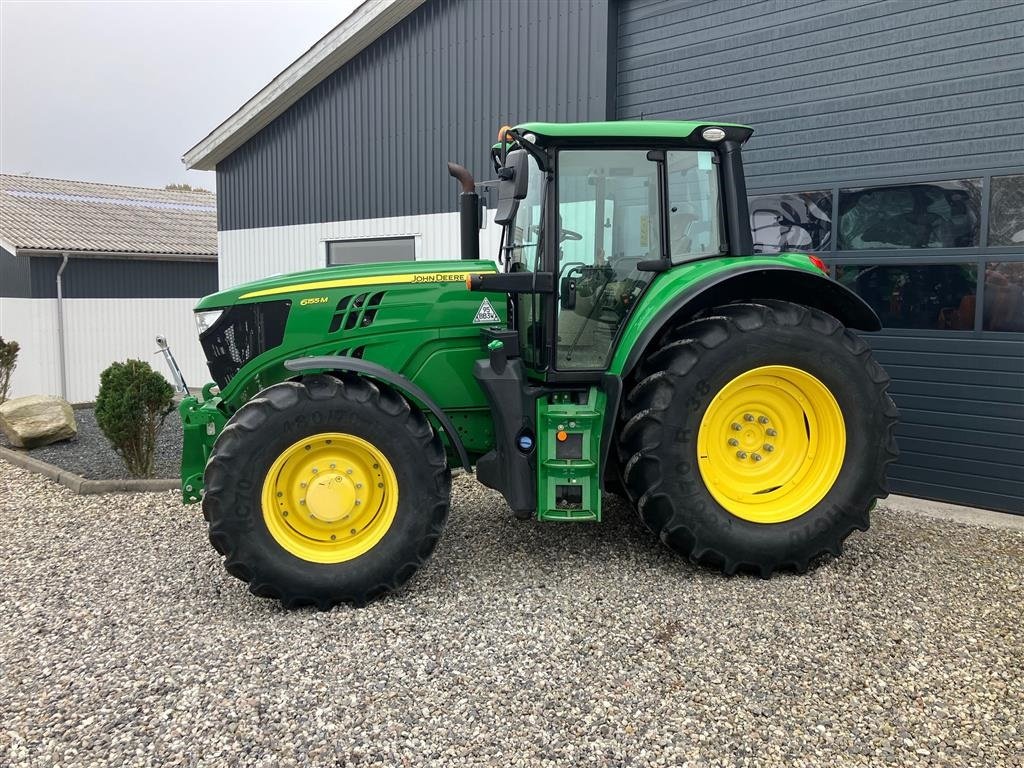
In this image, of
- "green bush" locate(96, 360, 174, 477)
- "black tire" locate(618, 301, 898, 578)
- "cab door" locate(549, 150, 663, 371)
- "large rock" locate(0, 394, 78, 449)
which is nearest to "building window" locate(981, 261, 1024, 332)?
"black tire" locate(618, 301, 898, 578)

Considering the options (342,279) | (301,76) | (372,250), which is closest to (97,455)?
(372,250)

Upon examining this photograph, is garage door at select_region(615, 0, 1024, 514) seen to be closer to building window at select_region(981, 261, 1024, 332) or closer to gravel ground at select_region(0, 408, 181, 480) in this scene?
building window at select_region(981, 261, 1024, 332)

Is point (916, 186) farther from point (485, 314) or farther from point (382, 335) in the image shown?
point (382, 335)

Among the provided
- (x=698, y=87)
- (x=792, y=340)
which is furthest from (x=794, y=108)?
(x=792, y=340)

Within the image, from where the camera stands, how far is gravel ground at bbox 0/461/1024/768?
2.85m

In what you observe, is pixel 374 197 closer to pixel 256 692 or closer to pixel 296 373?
pixel 296 373

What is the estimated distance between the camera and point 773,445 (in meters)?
4.54

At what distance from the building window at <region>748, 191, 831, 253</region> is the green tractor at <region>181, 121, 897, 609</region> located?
2311 millimetres

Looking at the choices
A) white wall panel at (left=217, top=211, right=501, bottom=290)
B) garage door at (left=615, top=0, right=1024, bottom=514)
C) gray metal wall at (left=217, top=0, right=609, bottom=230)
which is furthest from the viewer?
white wall panel at (left=217, top=211, right=501, bottom=290)

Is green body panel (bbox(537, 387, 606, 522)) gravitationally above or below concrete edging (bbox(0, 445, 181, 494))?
above

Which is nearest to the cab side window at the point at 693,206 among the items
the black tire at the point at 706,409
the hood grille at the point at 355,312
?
the black tire at the point at 706,409

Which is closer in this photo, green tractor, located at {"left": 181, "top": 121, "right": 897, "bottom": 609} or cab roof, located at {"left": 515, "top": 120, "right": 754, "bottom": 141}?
green tractor, located at {"left": 181, "top": 121, "right": 897, "bottom": 609}

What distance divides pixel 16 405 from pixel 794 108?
8747mm

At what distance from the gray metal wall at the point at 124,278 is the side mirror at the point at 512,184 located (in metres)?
15.1
